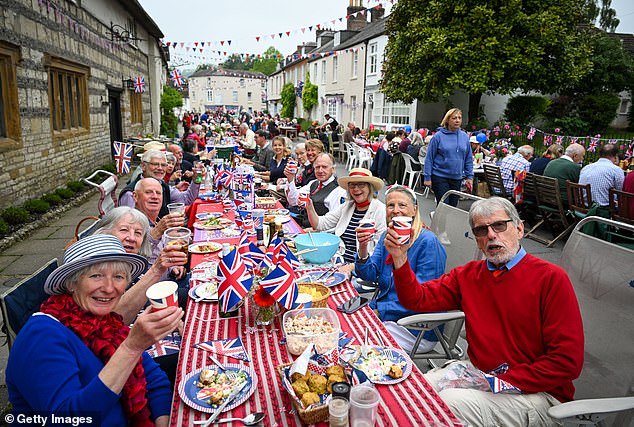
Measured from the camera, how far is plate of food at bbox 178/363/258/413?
1664mm

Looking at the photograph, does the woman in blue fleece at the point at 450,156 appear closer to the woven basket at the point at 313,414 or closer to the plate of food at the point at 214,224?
the plate of food at the point at 214,224

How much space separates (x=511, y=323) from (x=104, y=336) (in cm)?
200

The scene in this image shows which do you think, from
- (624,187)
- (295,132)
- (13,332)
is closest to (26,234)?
(13,332)

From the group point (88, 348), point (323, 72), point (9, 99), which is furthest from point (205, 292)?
point (323, 72)

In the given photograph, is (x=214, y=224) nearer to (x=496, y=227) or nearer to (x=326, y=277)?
(x=326, y=277)

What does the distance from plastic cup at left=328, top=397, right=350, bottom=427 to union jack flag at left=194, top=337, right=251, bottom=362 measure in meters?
0.60

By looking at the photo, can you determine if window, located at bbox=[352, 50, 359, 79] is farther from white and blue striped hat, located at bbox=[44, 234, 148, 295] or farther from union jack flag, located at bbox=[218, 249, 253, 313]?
white and blue striped hat, located at bbox=[44, 234, 148, 295]

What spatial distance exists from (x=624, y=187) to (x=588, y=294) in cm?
438

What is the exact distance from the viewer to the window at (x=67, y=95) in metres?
9.45

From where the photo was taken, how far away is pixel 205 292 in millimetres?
2754

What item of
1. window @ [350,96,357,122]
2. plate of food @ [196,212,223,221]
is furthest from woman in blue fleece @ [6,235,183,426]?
window @ [350,96,357,122]

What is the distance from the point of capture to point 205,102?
72.4 m

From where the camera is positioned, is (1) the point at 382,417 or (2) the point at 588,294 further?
(2) the point at 588,294

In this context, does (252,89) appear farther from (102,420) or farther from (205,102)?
(102,420)
